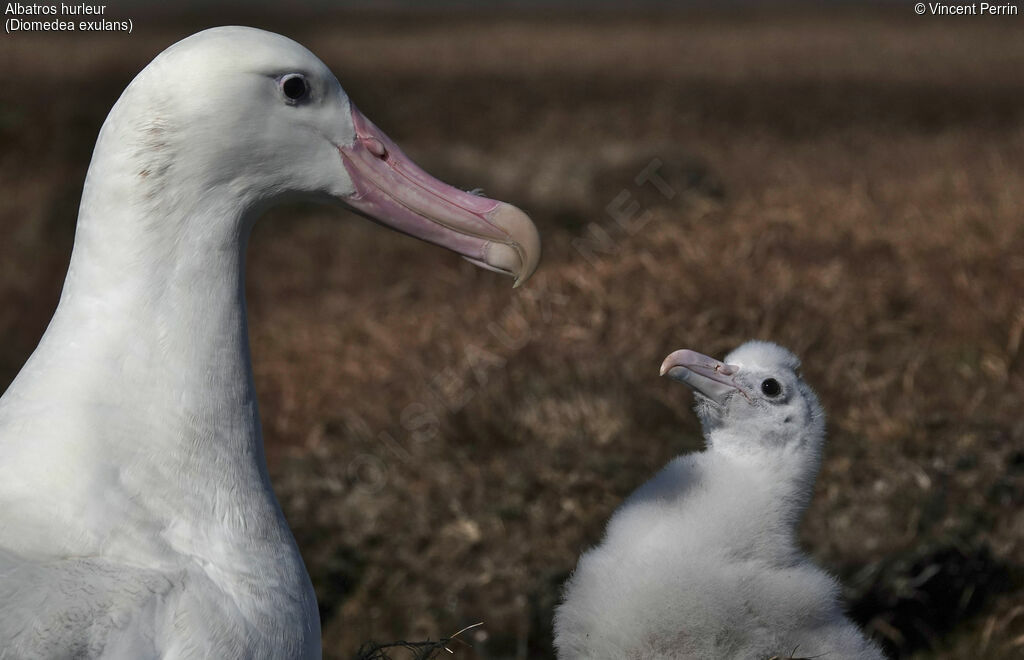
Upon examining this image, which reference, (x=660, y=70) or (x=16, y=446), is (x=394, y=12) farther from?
(x=16, y=446)

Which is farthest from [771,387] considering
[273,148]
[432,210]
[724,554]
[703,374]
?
[273,148]

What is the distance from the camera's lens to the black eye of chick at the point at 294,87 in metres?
2.09

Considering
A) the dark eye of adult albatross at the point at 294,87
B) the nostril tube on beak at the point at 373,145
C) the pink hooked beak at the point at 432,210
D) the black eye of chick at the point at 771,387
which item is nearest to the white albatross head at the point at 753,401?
the black eye of chick at the point at 771,387

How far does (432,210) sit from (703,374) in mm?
969

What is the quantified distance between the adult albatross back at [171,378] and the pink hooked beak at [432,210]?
0.45 feet

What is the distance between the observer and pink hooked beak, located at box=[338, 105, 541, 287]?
2195mm

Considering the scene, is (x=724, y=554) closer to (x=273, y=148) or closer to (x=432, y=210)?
(x=432, y=210)

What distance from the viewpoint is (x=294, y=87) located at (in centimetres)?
211

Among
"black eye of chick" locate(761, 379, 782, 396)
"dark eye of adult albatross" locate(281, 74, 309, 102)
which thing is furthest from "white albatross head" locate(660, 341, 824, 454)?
"dark eye of adult albatross" locate(281, 74, 309, 102)

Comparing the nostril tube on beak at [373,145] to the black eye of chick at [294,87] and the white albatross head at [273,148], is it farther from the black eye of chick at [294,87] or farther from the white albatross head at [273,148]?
the black eye of chick at [294,87]

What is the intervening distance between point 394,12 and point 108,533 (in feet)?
80.0

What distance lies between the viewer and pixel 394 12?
25391 millimetres

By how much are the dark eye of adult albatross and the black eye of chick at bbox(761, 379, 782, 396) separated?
4.43 ft

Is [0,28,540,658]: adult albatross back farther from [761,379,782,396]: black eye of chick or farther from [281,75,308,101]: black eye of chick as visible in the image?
[761,379,782,396]: black eye of chick
